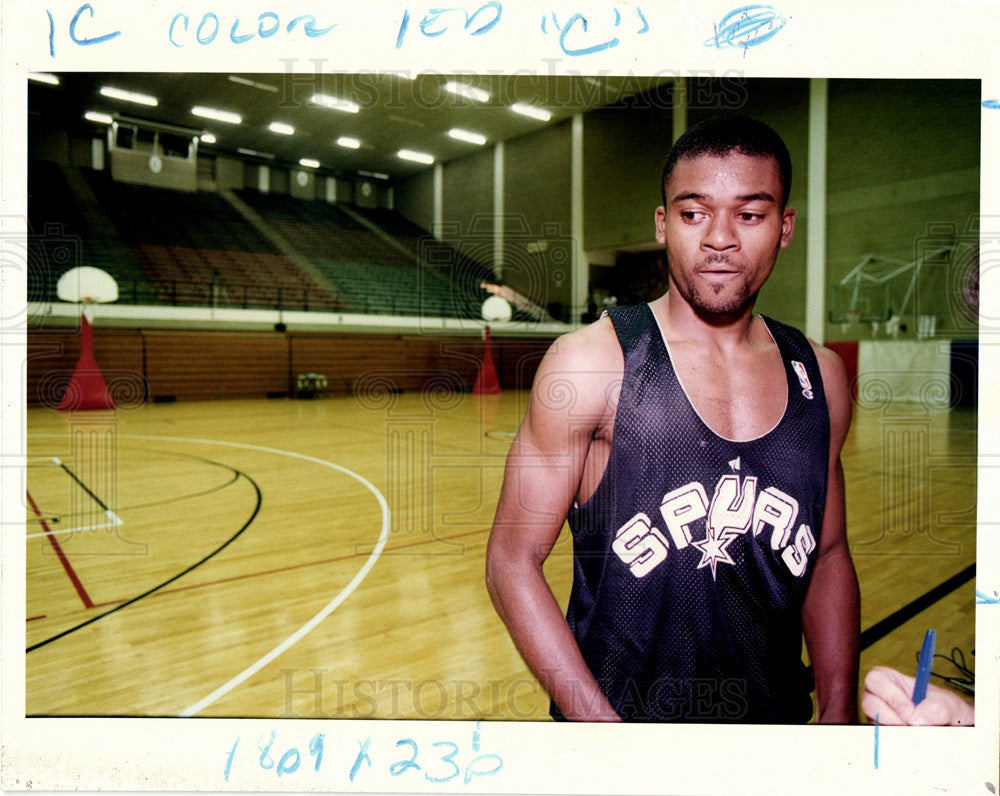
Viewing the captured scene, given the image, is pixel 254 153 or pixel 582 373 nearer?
pixel 582 373

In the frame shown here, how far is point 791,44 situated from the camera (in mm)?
836

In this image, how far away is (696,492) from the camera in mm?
844

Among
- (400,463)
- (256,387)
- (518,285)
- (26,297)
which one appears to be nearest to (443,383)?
(518,285)

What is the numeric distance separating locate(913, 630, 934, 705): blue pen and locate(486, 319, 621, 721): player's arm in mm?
366

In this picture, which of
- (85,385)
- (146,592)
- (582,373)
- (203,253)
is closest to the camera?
(582,373)

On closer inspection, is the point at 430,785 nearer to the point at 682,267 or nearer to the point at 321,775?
the point at 321,775

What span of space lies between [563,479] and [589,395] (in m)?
0.12

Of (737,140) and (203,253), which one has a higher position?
(203,253)

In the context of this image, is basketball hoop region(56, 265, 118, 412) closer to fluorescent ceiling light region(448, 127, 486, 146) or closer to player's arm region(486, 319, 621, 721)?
fluorescent ceiling light region(448, 127, 486, 146)

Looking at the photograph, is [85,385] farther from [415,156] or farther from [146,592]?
[415,156]

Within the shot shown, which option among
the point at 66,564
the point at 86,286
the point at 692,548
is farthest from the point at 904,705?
the point at 86,286

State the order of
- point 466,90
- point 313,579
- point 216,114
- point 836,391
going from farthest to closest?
point 216,114
point 313,579
point 466,90
point 836,391

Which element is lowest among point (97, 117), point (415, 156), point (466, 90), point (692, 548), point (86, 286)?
point (692, 548)

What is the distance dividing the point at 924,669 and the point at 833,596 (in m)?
0.19
